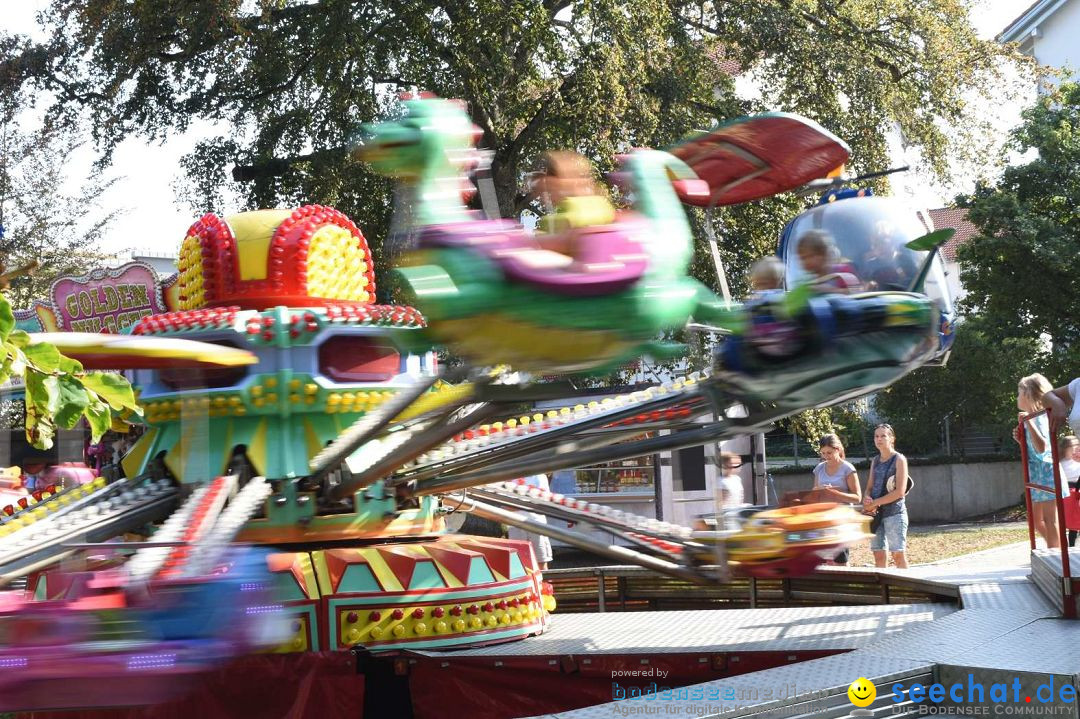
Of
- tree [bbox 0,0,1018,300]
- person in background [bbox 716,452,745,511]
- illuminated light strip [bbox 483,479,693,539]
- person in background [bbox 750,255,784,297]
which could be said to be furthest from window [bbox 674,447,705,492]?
person in background [bbox 750,255,784,297]

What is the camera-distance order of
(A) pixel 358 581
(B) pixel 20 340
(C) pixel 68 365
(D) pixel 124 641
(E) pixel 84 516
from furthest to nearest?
(A) pixel 358 581, (E) pixel 84 516, (C) pixel 68 365, (B) pixel 20 340, (D) pixel 124 641

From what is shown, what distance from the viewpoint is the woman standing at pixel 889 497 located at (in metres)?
7.46

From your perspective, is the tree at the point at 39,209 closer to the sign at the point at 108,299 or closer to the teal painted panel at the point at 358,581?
the sign at the point at 108,299

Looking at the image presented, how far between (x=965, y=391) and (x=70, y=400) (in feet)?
67.4

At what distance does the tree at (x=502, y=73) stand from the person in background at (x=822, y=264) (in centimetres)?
815

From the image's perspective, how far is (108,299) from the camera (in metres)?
13.3

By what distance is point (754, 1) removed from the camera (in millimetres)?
13297

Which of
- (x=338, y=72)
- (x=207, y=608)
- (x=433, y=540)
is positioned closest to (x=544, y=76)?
(x=338, y=72)

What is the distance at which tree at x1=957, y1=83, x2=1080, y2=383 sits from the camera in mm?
18156

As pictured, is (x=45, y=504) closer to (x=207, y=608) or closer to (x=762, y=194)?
(x=207, y=608)

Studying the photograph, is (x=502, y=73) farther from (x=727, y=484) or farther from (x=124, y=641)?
(x=124, y=641)

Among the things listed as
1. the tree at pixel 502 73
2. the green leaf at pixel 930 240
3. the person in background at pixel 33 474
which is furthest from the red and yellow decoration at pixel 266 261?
the tree at pixel 502 73

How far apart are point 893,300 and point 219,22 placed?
10501 mm

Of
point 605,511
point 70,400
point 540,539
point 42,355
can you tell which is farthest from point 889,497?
point 42,355
